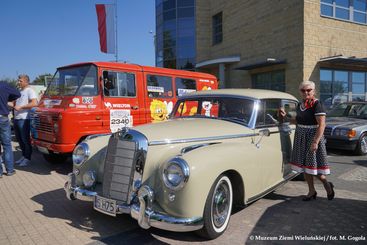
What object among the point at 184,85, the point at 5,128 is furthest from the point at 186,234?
the point at 184,85

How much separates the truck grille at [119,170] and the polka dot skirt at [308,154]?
8.72ft

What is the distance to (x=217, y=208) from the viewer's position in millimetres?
3785

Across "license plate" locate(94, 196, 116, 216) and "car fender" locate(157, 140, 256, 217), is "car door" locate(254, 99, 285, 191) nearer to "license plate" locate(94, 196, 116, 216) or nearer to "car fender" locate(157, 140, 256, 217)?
"car fender" locate(157, 140, 256, 217)

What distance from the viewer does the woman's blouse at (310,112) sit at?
192 inches

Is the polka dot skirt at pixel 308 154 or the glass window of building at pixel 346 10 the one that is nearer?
the polka dot skirt at pixel 308 154

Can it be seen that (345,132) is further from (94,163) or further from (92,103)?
(94,163)

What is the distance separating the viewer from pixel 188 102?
566cm

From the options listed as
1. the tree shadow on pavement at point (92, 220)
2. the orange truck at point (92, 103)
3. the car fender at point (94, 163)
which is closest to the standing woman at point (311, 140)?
the tree shadow on pavement at point (92, 220)

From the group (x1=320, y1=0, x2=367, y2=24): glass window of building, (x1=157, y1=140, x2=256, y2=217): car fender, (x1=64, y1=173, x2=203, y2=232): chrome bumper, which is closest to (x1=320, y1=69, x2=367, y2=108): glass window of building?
(x1=320, y1=0, x2=367, y2=24): glass window of building

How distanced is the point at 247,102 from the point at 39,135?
467 centimetres

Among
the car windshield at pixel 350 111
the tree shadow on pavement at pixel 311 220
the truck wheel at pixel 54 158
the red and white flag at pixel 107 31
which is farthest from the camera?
the red and white flag at pixel 107 31

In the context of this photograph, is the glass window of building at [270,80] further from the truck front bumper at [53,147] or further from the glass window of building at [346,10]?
the truck front bumper at [53,147]

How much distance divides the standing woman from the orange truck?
3.17 meters

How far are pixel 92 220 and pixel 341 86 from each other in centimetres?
1790
